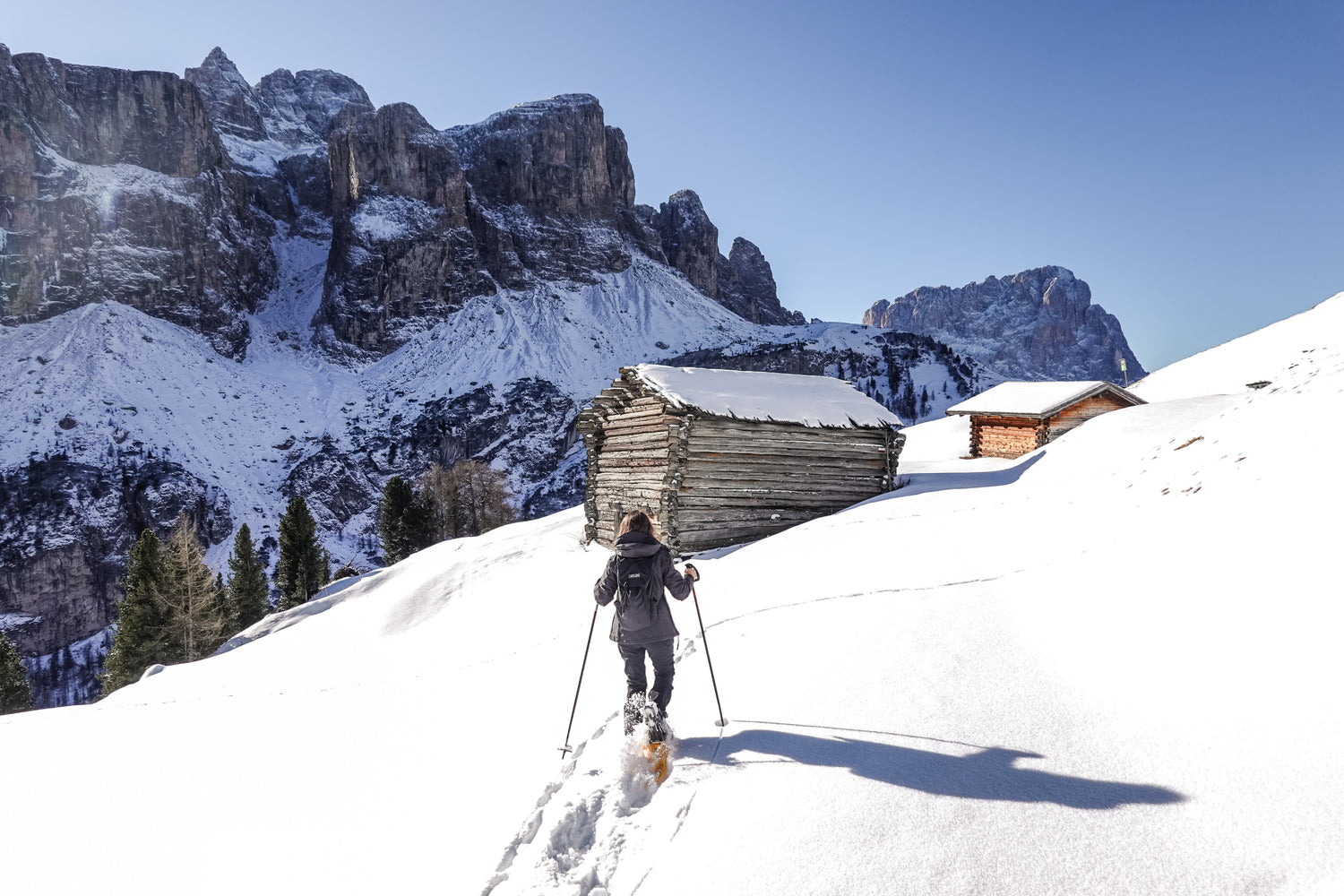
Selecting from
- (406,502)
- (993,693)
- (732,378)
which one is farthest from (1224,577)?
(406,502)

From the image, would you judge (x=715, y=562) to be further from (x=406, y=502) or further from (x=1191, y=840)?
(x=406, y=502)

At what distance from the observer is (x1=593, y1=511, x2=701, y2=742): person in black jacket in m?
4.93

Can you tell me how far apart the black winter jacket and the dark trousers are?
0.05 meters

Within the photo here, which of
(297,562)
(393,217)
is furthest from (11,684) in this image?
(393,217)

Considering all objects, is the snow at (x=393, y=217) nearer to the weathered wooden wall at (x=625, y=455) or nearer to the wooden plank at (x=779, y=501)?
the weathered wooden wall at (x=625, y=455)

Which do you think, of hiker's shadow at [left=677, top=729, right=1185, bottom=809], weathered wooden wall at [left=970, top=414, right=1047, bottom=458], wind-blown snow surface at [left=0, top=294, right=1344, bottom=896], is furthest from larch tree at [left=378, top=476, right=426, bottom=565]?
hiker's shadow at [left=677, top=729, right=1185, bottom=809]

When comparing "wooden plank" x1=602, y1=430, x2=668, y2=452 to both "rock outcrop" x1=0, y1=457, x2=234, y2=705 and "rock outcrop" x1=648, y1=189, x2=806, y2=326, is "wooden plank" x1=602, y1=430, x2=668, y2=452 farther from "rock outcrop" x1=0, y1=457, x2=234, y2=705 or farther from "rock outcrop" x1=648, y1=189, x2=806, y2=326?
Answer: "rock outcrop" x1=648, y1=189, x2=806, y2=326

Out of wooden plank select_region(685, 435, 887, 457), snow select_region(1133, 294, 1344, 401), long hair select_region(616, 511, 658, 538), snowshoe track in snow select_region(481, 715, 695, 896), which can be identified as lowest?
snowshoe track in snow select_region(481, 715, 695, 896)

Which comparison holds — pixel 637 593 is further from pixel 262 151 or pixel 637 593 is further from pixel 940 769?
pixel 262 151

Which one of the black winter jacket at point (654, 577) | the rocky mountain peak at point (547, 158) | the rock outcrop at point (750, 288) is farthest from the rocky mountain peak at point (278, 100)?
the black winter jacket at point (654, 577)

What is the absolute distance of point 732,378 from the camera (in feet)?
58.6

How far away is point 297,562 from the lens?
3638 cm

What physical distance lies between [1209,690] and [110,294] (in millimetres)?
117982

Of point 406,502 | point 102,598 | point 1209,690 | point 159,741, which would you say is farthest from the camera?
point 102,598
